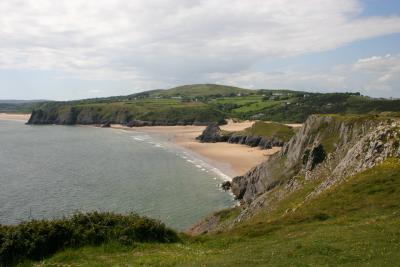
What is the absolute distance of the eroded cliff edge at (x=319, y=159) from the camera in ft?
150

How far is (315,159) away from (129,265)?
39034mm

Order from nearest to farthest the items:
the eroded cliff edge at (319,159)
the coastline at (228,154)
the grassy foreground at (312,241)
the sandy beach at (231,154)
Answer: the grassy foreground at (312,241), the eroded cliff edge at (319,159), the coastline at (228,154), the sandy beach at (231,154)

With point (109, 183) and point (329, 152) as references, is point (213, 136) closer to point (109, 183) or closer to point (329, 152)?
point (109, 183)

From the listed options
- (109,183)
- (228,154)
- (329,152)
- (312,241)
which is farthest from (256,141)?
(312,241)

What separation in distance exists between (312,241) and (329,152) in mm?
34671

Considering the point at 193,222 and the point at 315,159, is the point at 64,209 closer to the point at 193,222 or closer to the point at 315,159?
the point at 193,222

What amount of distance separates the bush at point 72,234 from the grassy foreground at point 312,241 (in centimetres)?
93

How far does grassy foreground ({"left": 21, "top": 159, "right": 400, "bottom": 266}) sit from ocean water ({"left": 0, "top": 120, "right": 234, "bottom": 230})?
31949 millimetres

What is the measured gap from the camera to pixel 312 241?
26812 millimetres

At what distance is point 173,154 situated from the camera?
140250 mm

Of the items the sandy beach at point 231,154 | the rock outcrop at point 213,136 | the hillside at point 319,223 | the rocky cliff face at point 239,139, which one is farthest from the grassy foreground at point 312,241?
Answer: the rock outcrop at point 213,136

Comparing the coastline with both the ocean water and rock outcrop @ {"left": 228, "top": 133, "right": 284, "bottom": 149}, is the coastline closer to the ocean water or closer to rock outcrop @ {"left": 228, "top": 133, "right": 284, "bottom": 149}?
rock outcrop @ {"left": 228, "top": 133, "right": 284, "bottom": 149}

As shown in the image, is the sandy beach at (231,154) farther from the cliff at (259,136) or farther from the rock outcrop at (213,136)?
the rock outcrop at (213,136)

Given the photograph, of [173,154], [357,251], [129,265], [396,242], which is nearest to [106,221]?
[129,265]
